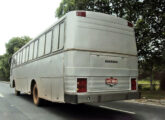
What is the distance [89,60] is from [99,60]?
0.38m

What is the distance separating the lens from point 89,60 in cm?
621

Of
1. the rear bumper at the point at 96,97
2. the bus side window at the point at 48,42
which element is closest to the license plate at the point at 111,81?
the rear bumper at the point at 96,97

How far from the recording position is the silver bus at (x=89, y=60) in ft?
19.7

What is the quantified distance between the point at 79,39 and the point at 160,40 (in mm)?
10429

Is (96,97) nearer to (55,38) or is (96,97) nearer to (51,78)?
(51,78)

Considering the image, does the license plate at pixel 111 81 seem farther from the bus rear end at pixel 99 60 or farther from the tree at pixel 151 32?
the tree at pixel 151 32

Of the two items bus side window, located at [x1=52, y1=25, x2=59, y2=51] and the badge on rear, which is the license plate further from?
bus side window, located at [x1=52, y1=25, x2=59, y2=51]

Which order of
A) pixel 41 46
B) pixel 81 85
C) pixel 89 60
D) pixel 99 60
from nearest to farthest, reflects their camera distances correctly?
1. pixel 81 85
2. pixel 89 60
3. pixel 99 60
4. pixel 41 46

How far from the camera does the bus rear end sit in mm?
5965

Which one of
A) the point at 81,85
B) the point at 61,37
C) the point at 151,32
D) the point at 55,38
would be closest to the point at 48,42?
the point at 55,38

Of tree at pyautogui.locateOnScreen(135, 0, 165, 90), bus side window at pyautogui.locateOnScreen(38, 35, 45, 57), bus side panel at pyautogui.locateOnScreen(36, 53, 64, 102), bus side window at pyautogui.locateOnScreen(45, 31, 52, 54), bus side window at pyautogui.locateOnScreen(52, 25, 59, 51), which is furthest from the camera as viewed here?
tree at pyautogui.locateOnScreen(135, 0, 165, 90)

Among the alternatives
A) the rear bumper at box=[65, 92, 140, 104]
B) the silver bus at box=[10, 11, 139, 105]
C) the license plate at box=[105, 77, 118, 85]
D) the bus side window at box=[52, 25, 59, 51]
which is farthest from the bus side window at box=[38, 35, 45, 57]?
the license plate at box=[105, 77, 118, 85]

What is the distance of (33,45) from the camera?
10031 mm

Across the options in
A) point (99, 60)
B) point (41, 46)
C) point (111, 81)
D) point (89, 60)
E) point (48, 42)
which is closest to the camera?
point (89, 60)
